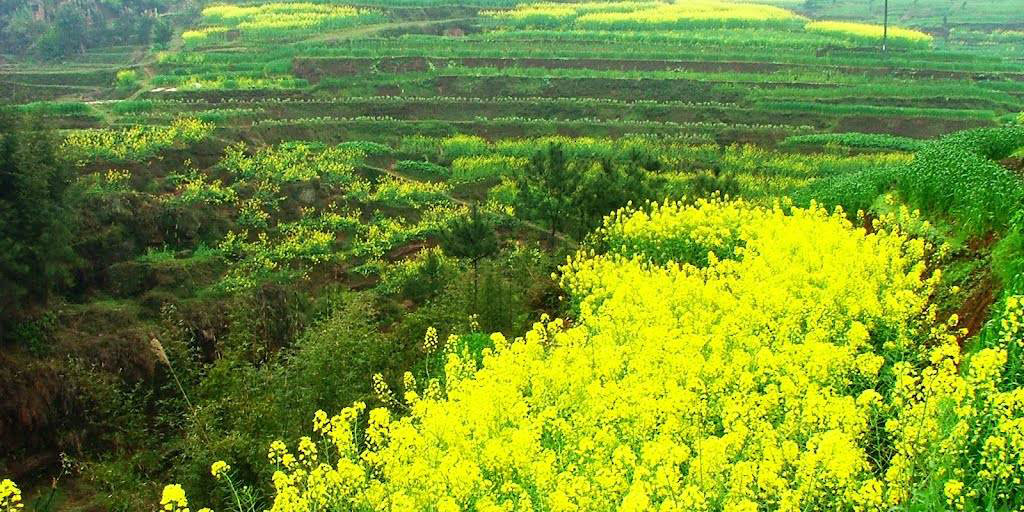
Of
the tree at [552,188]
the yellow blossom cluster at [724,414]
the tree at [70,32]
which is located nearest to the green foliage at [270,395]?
the yellow blossom cluster at [724,414]

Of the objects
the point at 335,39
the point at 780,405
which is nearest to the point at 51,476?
the point at 780,405

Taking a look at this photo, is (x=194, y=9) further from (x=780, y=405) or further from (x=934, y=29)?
(x=780, y=405)

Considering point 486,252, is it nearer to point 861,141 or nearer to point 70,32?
point 861,141

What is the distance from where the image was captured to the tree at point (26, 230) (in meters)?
17.6

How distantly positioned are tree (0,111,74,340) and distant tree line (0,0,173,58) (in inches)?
1500

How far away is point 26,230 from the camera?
59.1ft

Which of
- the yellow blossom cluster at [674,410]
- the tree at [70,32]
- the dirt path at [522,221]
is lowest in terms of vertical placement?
the dirt path at [522,221]

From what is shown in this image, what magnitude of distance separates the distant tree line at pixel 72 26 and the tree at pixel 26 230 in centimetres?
3811

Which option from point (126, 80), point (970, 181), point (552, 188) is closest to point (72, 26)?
point (126, 80)

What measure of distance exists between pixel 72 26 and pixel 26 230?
1602 inches

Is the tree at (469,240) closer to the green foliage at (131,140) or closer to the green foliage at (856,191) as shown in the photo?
the green foliage at (856,191)

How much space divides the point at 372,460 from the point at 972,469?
5.73 metres

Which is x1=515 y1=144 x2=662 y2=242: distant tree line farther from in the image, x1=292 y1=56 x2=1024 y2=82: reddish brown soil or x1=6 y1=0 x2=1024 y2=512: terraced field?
x1=292 y1=56 x2=1024 y2=82: reddish brown soil

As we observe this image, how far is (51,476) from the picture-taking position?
53.7 feet
